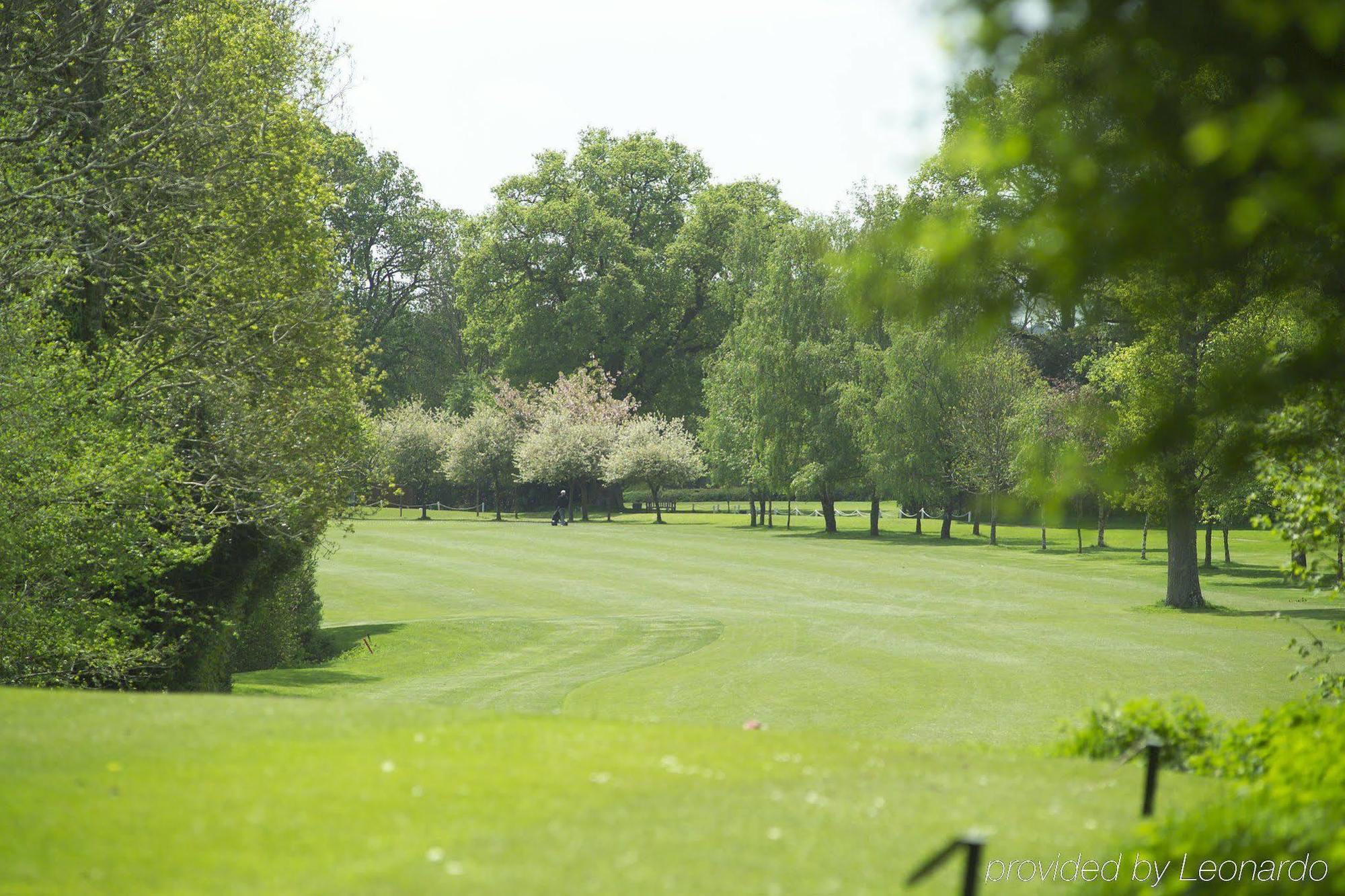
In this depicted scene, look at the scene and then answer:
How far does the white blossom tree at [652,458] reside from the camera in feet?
223

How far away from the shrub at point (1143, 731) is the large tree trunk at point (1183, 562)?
23.3 metres

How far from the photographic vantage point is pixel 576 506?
80.5 metres

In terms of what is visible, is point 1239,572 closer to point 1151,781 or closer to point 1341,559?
point 1341,559

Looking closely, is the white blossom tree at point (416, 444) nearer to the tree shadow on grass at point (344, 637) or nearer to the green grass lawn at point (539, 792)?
the tree shadow on grass at point (344, 637)

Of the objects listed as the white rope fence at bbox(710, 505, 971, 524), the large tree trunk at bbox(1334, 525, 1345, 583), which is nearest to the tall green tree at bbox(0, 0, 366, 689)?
the large tree trunk at bbox(1334, 525, 1345, 583)

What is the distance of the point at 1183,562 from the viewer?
103 feet

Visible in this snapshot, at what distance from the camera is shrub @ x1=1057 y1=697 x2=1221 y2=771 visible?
8.62 meters

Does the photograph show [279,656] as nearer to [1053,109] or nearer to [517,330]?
[1053,109]

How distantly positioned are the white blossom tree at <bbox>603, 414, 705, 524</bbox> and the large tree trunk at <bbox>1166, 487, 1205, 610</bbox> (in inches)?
1482

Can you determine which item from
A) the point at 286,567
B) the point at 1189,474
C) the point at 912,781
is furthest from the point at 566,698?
the point at 1189,474

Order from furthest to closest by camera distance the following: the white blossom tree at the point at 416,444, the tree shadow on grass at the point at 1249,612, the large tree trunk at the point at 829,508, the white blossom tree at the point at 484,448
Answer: the white blossom tree at the point at 416,444 → the white blossom tree at the point at 484,448 → the large tree trunk at the point at 829,508 → the tree shadow on grass at the point at 1249,612

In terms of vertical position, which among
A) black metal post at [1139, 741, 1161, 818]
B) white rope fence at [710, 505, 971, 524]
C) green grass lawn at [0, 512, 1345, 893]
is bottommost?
green grass lawn at [0, 512, 1345, 893]

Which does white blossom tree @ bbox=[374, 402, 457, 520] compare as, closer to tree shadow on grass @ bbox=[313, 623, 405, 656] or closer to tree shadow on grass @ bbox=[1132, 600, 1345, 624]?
tree shadow on grass @ bbox=[313, 623, 405, 656]

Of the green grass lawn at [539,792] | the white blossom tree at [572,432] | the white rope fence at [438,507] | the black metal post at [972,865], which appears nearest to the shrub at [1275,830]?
the green grass lawn at [539,792]
